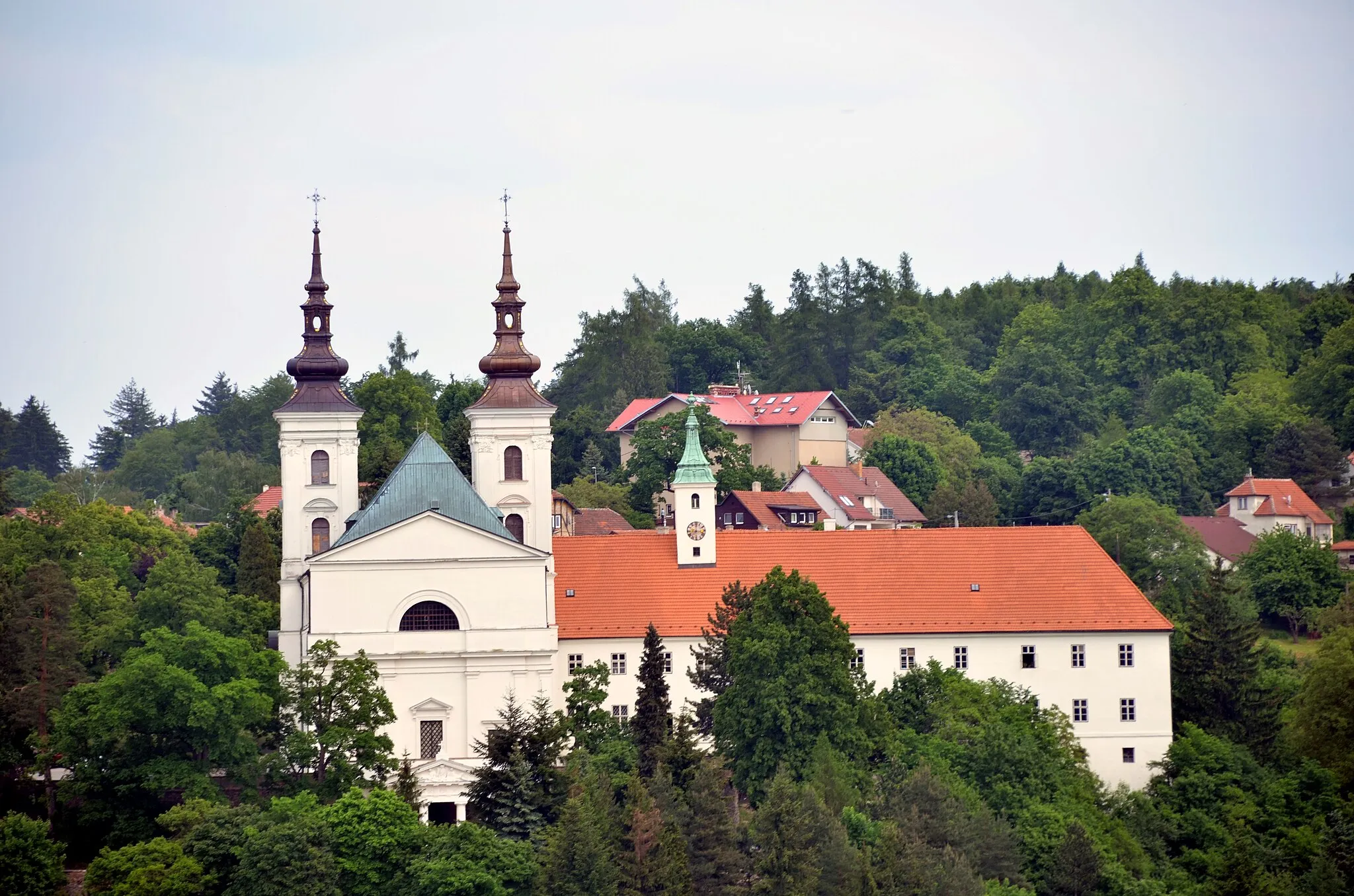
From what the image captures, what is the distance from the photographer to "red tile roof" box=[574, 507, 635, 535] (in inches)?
3312

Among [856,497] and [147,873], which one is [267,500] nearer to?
[856,497]

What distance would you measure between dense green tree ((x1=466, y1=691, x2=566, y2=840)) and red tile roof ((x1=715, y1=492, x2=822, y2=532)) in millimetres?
28472

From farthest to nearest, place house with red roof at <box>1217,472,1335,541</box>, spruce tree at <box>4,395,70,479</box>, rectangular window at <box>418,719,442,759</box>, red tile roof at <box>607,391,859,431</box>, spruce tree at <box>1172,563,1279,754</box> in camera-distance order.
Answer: spruce tree at <box>4,395,70,479</box> → red tile roof at <box>607,391,859,431</box> → house with red roof at <box>1217,472,1335,541</box> → spruce tree at <box>1172,563,1279,754</box> → rectangular window at <box>418,719,442,759</box>

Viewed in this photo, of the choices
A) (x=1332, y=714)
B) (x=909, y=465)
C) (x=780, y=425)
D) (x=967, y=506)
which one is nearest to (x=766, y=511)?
(x=967, y=506)

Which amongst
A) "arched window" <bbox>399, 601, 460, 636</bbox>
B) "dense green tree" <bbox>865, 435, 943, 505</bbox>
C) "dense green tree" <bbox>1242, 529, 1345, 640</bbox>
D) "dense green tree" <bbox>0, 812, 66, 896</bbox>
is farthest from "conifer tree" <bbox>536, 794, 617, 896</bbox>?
"dense green tree" <bbox>865, 435, 943, 505</bbox>

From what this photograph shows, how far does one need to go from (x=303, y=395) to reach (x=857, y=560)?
15.7 meters

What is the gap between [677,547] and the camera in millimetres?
67000

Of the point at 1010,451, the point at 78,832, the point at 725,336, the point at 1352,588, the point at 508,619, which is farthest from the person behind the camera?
the point at 725,336

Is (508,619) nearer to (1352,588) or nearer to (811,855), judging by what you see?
(811,855)

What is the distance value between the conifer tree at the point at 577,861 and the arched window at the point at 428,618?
32.1ft

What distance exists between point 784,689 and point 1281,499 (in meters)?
43.1

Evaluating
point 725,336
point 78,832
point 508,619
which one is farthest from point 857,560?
point 725,336

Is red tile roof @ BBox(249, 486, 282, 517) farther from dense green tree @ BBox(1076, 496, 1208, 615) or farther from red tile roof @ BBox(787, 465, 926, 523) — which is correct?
dense green tree @ BBox(1076, 496, 1208, 615)

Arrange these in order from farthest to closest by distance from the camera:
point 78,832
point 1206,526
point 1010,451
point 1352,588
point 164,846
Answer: point 1010,451
point 1206,526
point 1352,588
point 78,832
point 164,846
